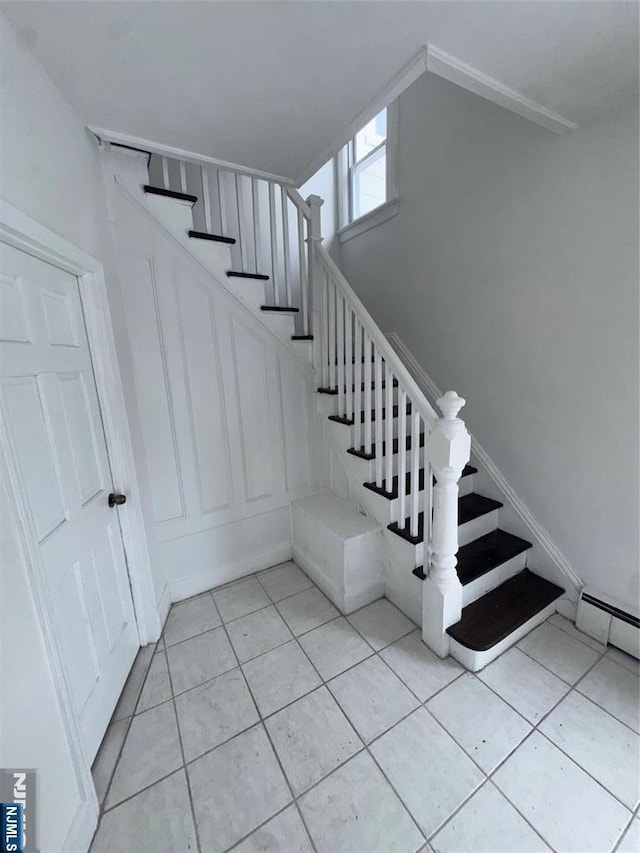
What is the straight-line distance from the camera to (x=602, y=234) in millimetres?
1641

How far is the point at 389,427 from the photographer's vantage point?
1967mm

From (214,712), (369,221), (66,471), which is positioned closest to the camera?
(66,471)

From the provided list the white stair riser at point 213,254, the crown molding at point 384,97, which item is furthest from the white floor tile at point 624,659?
the white stair riser at point 213,254

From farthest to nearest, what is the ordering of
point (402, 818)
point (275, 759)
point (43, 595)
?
point (275, 759), point (402, 818), point (43, 595)

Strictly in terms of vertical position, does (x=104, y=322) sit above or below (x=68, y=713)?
above

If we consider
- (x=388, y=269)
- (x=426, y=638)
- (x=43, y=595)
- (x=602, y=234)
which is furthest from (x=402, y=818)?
(x=388, y=269)

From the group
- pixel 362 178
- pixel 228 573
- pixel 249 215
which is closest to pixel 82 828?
pixel 228 573

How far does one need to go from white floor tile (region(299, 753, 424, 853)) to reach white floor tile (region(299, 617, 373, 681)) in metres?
0.41

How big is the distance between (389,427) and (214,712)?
156cm

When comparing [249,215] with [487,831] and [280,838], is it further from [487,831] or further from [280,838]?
[487,831]

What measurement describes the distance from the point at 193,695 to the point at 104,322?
1726 mm

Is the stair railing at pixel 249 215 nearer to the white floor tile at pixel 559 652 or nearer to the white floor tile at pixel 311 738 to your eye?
the white floor tile at pixel 311 738

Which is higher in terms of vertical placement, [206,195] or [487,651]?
[206,195]

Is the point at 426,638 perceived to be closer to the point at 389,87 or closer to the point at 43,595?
the point at 43,595
